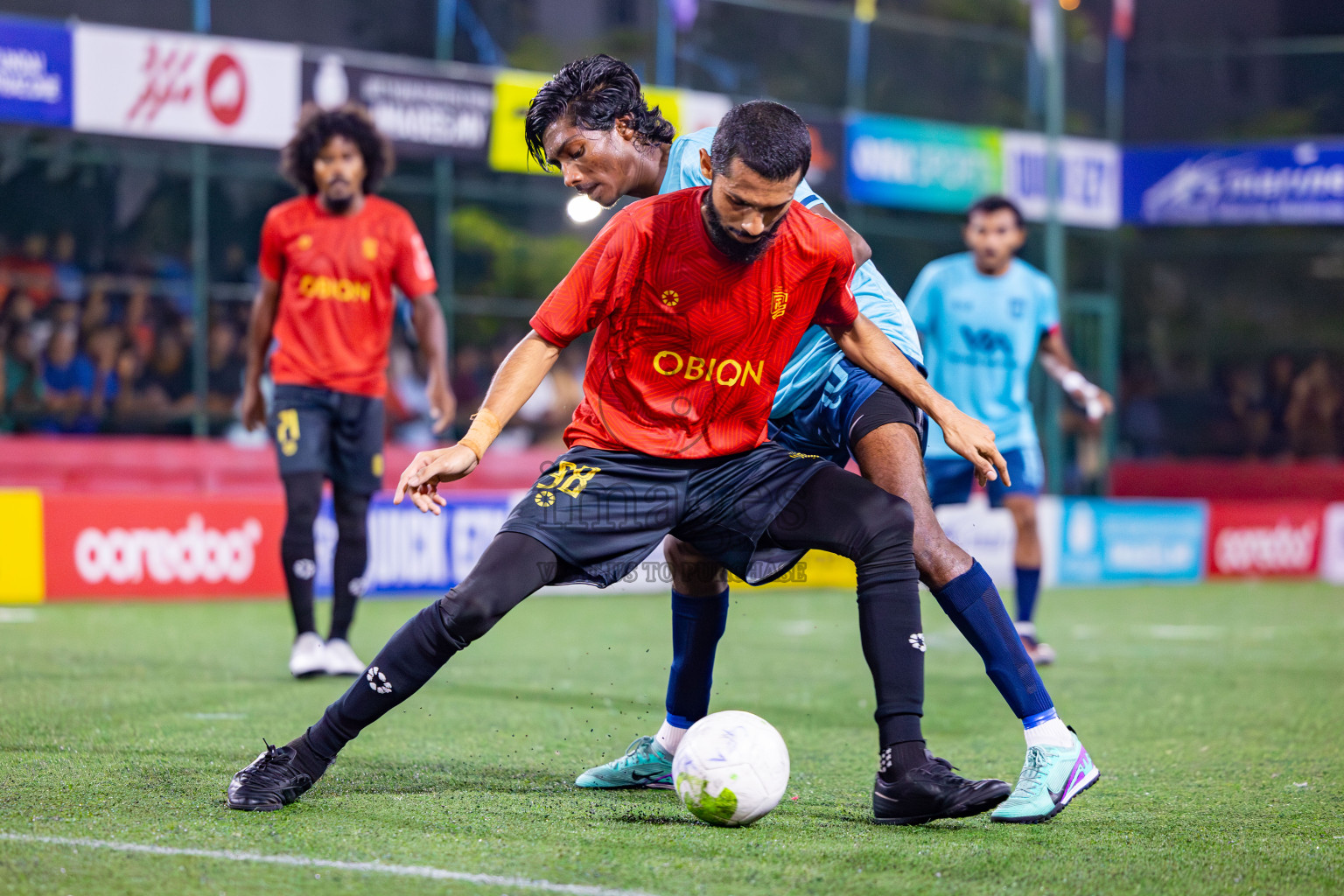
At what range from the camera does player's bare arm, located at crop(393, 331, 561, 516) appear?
3.46m

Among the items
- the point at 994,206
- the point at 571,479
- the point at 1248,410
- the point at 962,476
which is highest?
the point at 994,206

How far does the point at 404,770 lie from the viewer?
14.5 ft

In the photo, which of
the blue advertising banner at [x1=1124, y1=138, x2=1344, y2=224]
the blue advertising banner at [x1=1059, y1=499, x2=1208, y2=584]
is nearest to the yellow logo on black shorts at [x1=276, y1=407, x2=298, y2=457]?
the blue advertising banner at [x1=1059, y1=499, x2=1208, y2=584]

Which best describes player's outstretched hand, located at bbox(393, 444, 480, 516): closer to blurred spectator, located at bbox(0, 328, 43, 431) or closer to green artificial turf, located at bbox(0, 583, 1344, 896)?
green artificial turf, located at bbox(0, 583, 1344, 896)

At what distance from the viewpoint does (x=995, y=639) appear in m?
4.01

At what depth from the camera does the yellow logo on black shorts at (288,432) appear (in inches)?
260

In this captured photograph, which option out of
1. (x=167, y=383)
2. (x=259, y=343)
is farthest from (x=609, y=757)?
(x=167, y=383)

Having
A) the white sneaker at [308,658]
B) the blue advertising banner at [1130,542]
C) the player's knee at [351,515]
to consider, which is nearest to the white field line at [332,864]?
the white sneaker at [308,658]

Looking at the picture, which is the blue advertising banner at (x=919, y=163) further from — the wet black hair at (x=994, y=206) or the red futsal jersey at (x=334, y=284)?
the red futsal jersey at (x=334, y=284)

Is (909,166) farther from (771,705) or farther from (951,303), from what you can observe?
(771,705)

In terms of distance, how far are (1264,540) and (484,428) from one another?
43.2ft

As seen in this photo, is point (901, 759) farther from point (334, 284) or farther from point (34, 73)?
point (34, 73)

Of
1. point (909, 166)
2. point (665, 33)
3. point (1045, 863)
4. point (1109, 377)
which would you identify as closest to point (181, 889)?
point (1045, 863)

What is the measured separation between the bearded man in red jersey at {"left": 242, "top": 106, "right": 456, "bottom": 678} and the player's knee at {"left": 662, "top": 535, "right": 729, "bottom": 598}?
8.54ft
